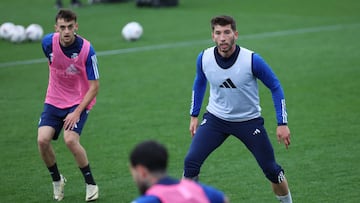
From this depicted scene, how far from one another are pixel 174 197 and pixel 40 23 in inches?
837

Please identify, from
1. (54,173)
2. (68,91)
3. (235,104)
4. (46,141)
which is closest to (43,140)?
(46,141)

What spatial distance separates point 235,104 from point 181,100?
6972 millimetres

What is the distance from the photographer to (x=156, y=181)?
5156 millimetres

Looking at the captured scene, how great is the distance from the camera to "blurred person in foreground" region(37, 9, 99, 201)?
9.45 m

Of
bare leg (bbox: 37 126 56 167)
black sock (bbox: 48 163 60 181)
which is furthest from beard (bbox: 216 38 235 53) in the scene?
black sock (bbox: 48 163 60 181)

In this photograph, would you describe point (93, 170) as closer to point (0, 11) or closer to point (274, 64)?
point (274, 64)

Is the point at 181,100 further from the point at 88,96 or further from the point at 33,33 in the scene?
the point at 33,33

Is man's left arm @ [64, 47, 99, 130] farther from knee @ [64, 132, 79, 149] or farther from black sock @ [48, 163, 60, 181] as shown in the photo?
black sock @ [48, 163, 60, 181]

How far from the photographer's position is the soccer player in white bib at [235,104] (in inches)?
330

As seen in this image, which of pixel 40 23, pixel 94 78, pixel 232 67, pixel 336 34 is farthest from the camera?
pixel 40 23

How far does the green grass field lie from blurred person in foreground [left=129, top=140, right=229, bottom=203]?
15.5ft

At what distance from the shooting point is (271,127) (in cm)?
1350

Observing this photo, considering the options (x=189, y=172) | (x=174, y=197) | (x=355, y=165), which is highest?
(x=174, y=197)

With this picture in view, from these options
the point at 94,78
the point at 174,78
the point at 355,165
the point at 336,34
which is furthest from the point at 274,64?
the point at 94,78
